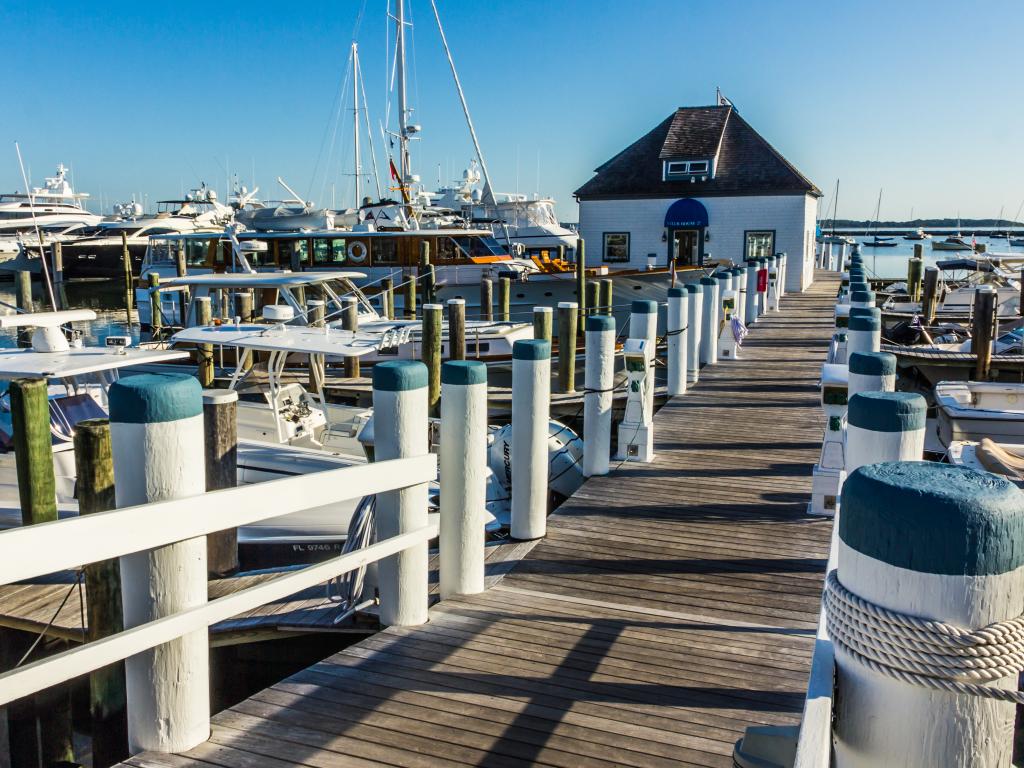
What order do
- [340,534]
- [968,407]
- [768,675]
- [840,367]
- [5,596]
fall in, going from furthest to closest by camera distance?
[968,407], [340,534], [840,367], [5,596], [768,675]

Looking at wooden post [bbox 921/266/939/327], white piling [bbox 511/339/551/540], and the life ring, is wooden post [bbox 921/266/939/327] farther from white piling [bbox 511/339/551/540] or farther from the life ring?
white piling [bbox 511/339/551/540]

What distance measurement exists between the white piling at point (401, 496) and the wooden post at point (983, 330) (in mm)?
13412

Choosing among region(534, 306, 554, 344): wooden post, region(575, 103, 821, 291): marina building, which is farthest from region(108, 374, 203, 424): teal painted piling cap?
region(575, 103, 821, 291): marina building

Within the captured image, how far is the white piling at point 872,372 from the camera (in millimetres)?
5699

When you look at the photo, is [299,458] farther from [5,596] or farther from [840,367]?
[840,367]

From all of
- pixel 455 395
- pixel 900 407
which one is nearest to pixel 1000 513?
pixel 900 407

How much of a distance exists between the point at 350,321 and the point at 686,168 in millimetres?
19936

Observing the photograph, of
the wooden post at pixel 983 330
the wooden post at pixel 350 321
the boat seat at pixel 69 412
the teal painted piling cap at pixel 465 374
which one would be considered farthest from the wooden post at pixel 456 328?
the teal painted piling cap at pixel 465 374

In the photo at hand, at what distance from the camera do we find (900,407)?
3.54 m

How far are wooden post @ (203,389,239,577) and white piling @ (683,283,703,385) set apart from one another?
7053mm

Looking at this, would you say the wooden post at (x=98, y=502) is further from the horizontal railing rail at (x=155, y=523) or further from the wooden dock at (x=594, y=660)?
the horizontal railing rail at (x=155, y=523)

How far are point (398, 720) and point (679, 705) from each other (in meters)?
1.17

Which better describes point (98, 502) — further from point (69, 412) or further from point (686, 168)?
point (686, 168)

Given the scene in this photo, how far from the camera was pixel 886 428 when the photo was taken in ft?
11.6
